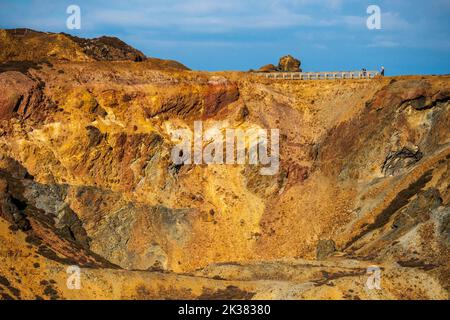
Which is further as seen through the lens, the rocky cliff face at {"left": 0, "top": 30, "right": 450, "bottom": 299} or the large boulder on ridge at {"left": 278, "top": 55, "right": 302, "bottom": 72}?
the large boulder on ridge at {"left": 278, "top": 55, "right": 302, "bottom": 72}

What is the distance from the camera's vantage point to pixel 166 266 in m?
103

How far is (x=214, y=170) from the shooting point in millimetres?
110312

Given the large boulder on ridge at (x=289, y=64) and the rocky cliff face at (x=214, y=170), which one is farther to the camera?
the large boulder on ridge at (x=289, y=64)

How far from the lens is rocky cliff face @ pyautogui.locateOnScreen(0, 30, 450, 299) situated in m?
102

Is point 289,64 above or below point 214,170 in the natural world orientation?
above

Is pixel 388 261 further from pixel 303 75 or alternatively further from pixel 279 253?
pixel 303 75

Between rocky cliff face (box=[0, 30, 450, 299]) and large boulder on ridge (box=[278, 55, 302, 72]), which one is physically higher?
large boulder on ridge (box=[278, 55, 302, 72])

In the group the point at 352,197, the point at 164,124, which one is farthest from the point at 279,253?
the point at 164,124

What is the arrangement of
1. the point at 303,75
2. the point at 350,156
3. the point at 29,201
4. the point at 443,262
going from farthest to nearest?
the point at 303,75 → the point at 350,156 → the point at 29,201 → the point at 443,262

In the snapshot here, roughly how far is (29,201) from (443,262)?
1293 inches

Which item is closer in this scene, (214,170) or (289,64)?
(214,170)

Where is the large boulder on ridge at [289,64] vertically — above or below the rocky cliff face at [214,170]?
above

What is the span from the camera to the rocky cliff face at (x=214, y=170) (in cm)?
10162
